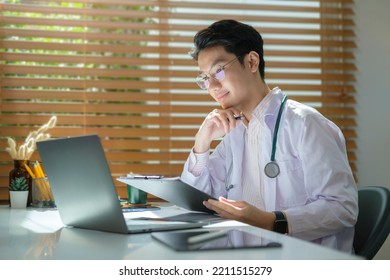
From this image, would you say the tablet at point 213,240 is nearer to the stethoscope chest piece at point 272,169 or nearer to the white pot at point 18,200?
the stethoscope chest piece at point 272,169

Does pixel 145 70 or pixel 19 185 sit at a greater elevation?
pixel 145 70

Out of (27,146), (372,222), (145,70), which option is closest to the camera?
(372,222)

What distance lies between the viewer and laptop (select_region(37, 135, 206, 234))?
1.38m

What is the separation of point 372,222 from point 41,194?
49.4 inches

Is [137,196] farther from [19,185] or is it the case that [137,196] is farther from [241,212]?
[241,212]

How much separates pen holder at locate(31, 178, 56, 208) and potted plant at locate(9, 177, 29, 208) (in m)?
0.04

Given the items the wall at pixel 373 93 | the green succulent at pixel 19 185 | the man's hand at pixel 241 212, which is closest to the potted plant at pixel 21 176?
the green succulent at pixel 19 185

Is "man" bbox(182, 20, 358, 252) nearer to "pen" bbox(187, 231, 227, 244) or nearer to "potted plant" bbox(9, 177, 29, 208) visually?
"pen" bbox(187, 231, 227, 244)

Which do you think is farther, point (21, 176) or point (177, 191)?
point (21, 176)

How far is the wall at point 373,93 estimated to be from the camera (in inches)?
125

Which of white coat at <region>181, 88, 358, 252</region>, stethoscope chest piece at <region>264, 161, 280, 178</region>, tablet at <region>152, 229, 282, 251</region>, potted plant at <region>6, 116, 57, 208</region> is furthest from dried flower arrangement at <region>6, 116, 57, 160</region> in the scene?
tablet at <region>152, 229, 282, 251</region>

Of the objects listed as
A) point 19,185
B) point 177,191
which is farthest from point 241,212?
point 19,185

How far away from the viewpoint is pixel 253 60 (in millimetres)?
2262

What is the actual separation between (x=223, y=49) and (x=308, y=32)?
1091 mm
